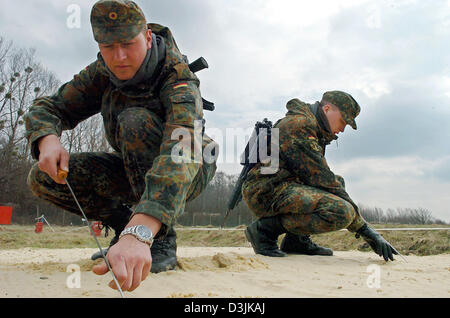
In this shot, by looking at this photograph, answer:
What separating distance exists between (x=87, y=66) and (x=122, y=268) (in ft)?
5.91

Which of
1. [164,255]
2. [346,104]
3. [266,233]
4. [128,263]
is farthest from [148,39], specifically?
[346,104]

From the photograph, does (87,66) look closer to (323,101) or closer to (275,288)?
(275,288)

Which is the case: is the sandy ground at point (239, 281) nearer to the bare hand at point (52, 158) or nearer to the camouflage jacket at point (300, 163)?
the bare hand at point (52, 158)

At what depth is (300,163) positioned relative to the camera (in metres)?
3.33

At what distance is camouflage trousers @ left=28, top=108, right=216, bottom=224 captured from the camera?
2.11 metres

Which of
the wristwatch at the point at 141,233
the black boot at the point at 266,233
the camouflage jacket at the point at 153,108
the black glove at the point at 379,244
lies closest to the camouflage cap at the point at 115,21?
the camouflage jacket at the point at 153,108

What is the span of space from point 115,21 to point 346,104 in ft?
8.73

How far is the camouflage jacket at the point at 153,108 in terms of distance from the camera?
1.33 meters

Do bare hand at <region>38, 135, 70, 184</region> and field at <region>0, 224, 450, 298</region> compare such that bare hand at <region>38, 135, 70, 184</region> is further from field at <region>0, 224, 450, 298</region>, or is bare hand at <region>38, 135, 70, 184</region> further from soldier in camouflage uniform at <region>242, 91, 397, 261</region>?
soldier in camouflage uniform at <region>242, 91, 397, 261</region>

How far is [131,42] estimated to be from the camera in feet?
5.83

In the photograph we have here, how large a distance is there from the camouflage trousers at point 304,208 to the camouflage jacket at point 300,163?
0.18 ft

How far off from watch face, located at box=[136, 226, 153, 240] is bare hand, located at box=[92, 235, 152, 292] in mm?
48
